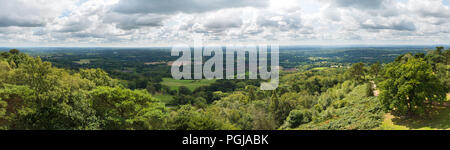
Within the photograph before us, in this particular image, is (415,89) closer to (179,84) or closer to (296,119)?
(296,119)

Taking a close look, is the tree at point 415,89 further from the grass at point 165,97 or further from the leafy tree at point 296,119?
the grass at point 165,97

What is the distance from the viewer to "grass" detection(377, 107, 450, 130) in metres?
21.1

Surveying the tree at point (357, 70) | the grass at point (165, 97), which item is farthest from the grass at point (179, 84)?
the tree at point (357, 70)

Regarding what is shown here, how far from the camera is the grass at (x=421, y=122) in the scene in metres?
21.1

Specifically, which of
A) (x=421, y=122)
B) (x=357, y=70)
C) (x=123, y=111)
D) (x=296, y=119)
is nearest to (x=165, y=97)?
(x=296, y=119)

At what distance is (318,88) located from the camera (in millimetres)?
74250

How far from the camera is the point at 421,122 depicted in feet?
75.2

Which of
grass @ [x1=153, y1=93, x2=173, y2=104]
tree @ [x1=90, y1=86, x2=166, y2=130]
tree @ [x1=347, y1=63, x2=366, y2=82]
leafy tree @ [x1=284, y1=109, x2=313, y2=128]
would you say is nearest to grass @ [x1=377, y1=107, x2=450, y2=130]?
leafy tree @ [x1=284, y1=109, x2=313, y2=128]

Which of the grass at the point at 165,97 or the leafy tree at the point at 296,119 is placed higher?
the leafy tree at the point at 296,119

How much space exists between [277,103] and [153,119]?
3361cm
